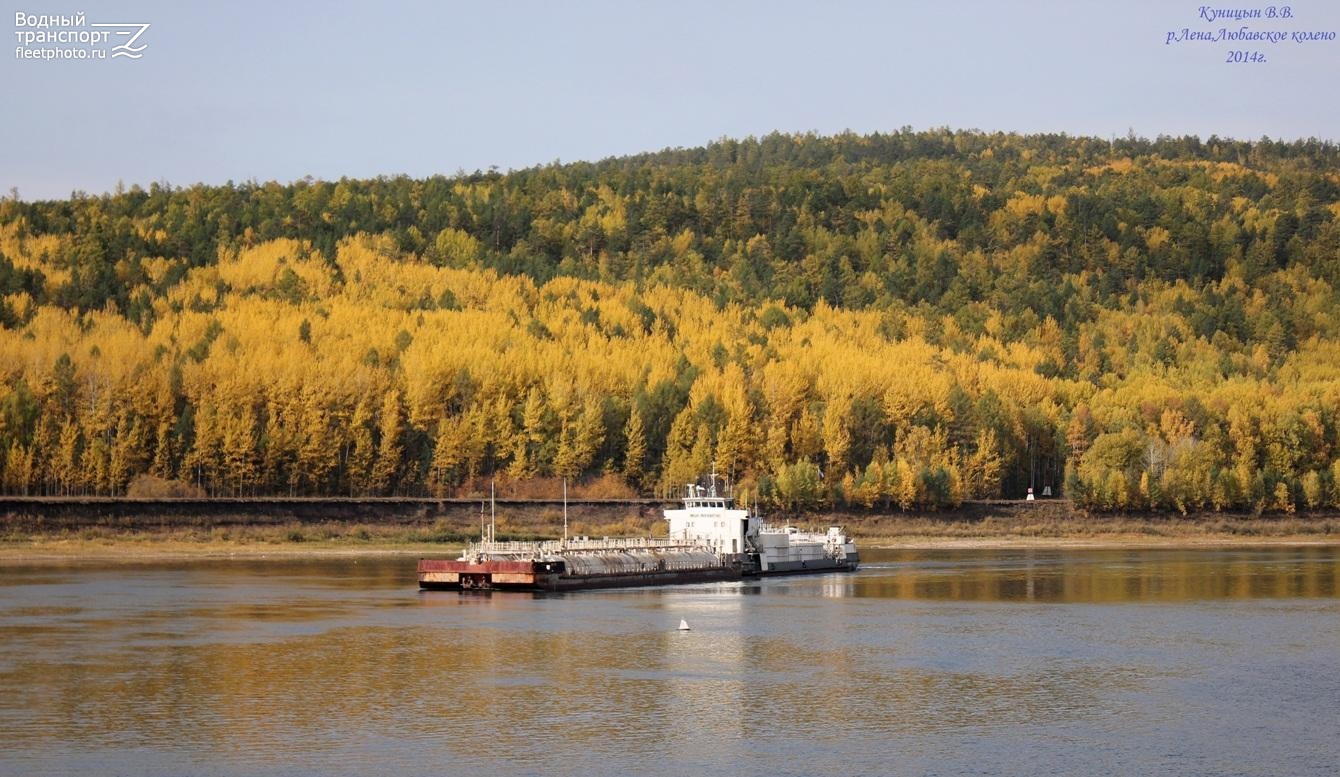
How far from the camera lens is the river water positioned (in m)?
54.4

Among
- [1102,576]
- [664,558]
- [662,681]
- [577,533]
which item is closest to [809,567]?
[664,558]

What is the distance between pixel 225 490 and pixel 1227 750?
12986 centimetres

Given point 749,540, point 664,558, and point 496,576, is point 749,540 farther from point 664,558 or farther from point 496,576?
point 496,576

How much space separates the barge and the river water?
329 cm

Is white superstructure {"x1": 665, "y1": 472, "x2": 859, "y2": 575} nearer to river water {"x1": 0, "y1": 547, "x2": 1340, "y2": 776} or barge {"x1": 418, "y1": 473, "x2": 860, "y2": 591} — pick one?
barge {"x1": 418, "y1": 473, "x2": 860, "y2": 591}

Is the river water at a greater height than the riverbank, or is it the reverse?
the riverbank

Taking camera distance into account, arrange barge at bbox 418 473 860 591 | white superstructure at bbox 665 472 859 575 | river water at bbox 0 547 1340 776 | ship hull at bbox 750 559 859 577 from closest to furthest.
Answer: river water at bbox 0 547 1340 776
barge at bbox 418 473 860 591
white superstructure at bbox 665 472 859 575
ship hull at bbox 750 559 859 577

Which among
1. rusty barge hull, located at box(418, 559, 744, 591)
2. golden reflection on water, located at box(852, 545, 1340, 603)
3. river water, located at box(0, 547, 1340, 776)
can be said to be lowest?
river water, located at box(0, 547, 1340, 776)

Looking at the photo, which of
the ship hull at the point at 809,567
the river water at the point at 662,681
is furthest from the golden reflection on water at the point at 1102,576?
the ship hull at the point at 809,567

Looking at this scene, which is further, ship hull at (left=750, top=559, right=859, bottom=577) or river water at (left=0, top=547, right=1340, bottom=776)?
ship hull at (left=750, top=559, right=859, bottom=577)

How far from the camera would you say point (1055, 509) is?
191 meters

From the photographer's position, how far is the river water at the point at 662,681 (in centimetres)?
5444

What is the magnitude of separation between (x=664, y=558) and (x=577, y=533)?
41.1 meters

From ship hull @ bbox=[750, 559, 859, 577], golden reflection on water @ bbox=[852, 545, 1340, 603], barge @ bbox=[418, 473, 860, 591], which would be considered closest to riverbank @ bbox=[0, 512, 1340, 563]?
golden reflection on water @ bbox=[852, 545, 1340, 603]
